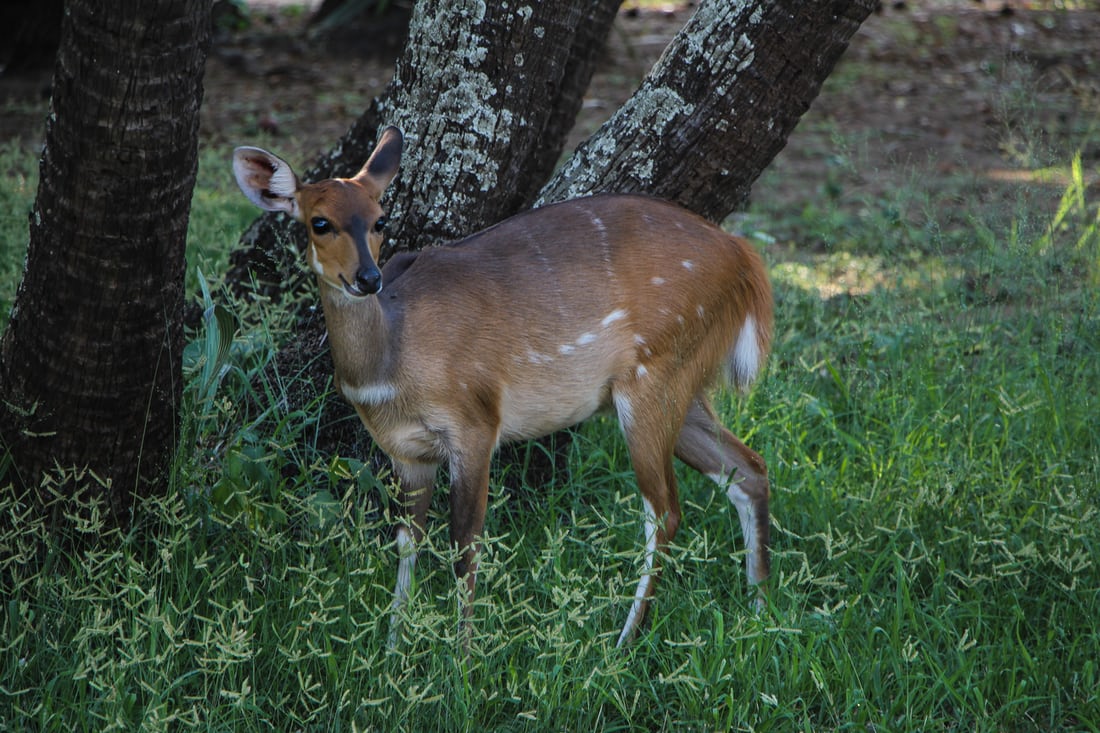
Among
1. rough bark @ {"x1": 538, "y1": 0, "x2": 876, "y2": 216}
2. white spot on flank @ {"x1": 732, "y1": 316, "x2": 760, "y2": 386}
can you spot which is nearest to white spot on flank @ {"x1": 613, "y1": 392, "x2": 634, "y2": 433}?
white spot on flank @ {"x1": 732, "y1": 316, "x2": 760, "y2": 386}

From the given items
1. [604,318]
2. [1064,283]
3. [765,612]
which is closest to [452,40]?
[604,318]

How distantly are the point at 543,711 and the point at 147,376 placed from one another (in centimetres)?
130

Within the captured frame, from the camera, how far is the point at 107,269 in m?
2.99

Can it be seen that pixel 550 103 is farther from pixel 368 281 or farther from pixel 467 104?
pixel 368 281

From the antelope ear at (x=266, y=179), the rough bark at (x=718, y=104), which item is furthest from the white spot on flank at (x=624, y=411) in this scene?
the antelope ear at (x=266, y=179)

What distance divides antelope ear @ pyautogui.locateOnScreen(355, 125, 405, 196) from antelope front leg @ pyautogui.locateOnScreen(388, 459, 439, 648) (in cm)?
76

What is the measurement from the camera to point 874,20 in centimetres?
1155

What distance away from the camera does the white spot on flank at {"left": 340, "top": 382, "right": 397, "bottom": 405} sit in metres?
3.24

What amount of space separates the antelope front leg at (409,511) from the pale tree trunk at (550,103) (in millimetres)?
389

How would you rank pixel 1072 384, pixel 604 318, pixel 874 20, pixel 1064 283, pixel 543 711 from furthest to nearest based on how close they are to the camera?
pixel 874 20 → pixel 1064 283 → pixel 1072 384 → pixel 604 318 → pixel 543 711

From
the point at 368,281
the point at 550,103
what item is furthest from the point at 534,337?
the point at 550,103

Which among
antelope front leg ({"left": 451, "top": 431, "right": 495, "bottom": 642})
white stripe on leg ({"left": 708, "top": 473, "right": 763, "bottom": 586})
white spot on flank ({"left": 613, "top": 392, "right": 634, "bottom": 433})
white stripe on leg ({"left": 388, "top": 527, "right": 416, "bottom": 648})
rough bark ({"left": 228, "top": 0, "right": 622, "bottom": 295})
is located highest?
rough bark ({"left": 228, "top": 0, "right": 622, "bottom": 295})

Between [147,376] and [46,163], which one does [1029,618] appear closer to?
[147,376]

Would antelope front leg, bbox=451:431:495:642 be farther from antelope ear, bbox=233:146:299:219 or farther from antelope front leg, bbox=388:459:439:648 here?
antelope ear, bbox=233:146:299:219
